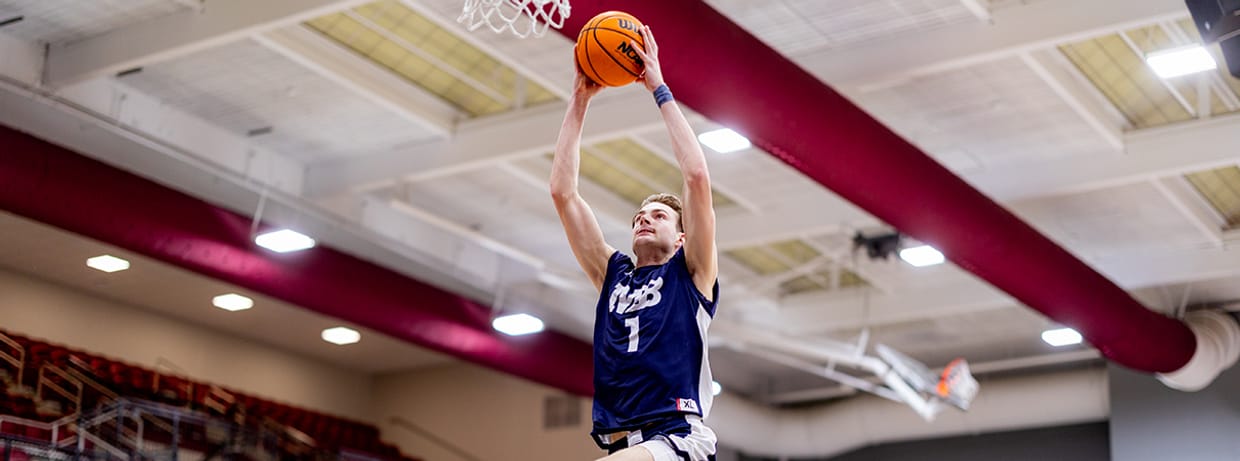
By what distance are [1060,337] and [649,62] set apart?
645 inches

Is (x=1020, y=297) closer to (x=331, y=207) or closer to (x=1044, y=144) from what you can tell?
(x=1044, y=144)

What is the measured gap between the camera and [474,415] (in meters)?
24.3

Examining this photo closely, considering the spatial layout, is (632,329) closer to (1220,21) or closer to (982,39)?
(1220,21)

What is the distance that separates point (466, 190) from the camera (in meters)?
17.0

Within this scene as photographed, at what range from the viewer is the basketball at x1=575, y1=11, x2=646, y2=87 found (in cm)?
584

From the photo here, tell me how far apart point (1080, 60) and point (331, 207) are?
826cm

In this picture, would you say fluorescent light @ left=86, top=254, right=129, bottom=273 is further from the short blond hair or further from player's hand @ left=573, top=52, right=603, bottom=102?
the short blond hair

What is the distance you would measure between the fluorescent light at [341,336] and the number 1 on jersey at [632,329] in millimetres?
17617

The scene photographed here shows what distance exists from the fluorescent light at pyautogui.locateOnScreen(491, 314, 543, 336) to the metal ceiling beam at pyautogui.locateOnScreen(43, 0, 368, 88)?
7.14 m

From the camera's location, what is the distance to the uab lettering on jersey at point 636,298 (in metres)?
5.53

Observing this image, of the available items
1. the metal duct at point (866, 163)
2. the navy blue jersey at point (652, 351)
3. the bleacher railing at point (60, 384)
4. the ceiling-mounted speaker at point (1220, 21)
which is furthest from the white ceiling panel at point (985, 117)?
the bleacher railing at point (60, 384)

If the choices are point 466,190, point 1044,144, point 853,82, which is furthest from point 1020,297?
point 466,190

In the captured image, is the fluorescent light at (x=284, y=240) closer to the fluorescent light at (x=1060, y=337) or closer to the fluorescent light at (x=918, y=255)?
the fluorescent light at (x=918, y=255)

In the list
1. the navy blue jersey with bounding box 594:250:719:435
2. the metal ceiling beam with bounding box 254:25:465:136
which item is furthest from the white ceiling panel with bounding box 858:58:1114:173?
the navy blue jersey with bounding box 594:250:719:435
